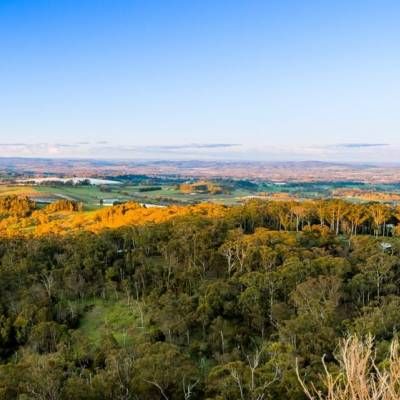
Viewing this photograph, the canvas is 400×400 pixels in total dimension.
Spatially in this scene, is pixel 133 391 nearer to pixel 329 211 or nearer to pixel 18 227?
pixel 329 211

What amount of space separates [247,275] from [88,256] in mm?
23280

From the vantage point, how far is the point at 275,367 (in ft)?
115

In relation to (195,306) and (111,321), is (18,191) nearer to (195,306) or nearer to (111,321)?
(111,321)

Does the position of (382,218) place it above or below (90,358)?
above

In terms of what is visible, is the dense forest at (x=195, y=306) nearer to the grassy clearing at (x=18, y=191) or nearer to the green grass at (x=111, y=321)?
the green grass at (x=111, y=321)

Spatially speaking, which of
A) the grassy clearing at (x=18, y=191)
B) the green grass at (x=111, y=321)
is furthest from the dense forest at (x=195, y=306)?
the grassy clearing at (x=18, y=191)

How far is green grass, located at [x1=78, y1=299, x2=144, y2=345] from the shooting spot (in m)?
53.2

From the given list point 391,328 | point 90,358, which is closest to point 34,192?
point 90,358

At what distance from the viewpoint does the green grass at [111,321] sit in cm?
5318

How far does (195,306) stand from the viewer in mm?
55156

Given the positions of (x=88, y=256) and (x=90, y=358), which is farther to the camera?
(x=88, y=256)

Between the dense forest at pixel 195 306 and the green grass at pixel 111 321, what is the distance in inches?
7.9

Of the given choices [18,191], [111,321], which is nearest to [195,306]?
[111,321]

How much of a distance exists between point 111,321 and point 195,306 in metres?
9.94
